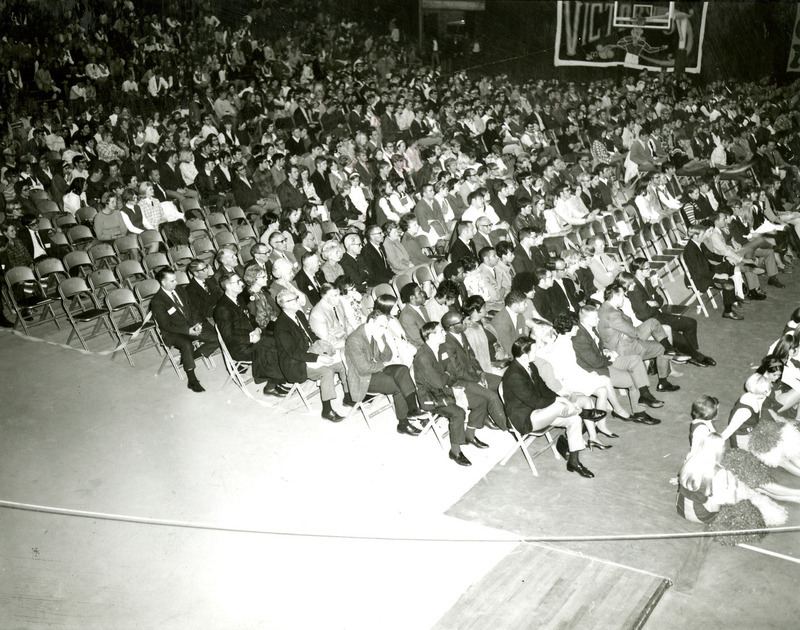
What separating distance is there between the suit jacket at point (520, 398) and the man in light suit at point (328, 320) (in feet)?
5.16

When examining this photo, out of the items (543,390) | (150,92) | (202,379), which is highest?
(150,92)

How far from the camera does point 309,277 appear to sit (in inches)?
297

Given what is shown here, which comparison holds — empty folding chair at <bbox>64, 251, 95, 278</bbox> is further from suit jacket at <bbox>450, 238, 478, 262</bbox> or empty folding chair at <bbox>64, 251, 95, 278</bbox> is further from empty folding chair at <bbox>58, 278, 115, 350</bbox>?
suit jacket at <bbox>450, 238, 478, 262</bbox>

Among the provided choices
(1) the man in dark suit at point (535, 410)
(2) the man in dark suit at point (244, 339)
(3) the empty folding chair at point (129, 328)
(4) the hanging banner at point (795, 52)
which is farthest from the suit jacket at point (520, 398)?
(4) the hanging banner at point (795, 52)

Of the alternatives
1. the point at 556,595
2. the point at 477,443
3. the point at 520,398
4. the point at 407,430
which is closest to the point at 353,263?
the point at 407,430

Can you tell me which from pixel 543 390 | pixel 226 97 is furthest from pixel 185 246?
pixel 226 97

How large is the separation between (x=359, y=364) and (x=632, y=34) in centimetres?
1398

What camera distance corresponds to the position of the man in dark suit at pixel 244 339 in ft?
21.2

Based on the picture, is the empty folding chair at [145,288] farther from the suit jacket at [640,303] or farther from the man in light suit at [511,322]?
the suit jacket at [640,303]

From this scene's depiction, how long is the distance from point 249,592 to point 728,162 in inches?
559

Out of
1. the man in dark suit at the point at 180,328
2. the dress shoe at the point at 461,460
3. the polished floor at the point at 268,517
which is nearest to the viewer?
the polished floor at the point at 268,517

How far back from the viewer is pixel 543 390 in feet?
18.2

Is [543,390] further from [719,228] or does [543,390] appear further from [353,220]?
[353,220]

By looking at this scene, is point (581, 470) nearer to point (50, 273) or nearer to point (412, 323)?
point (412, 323)
